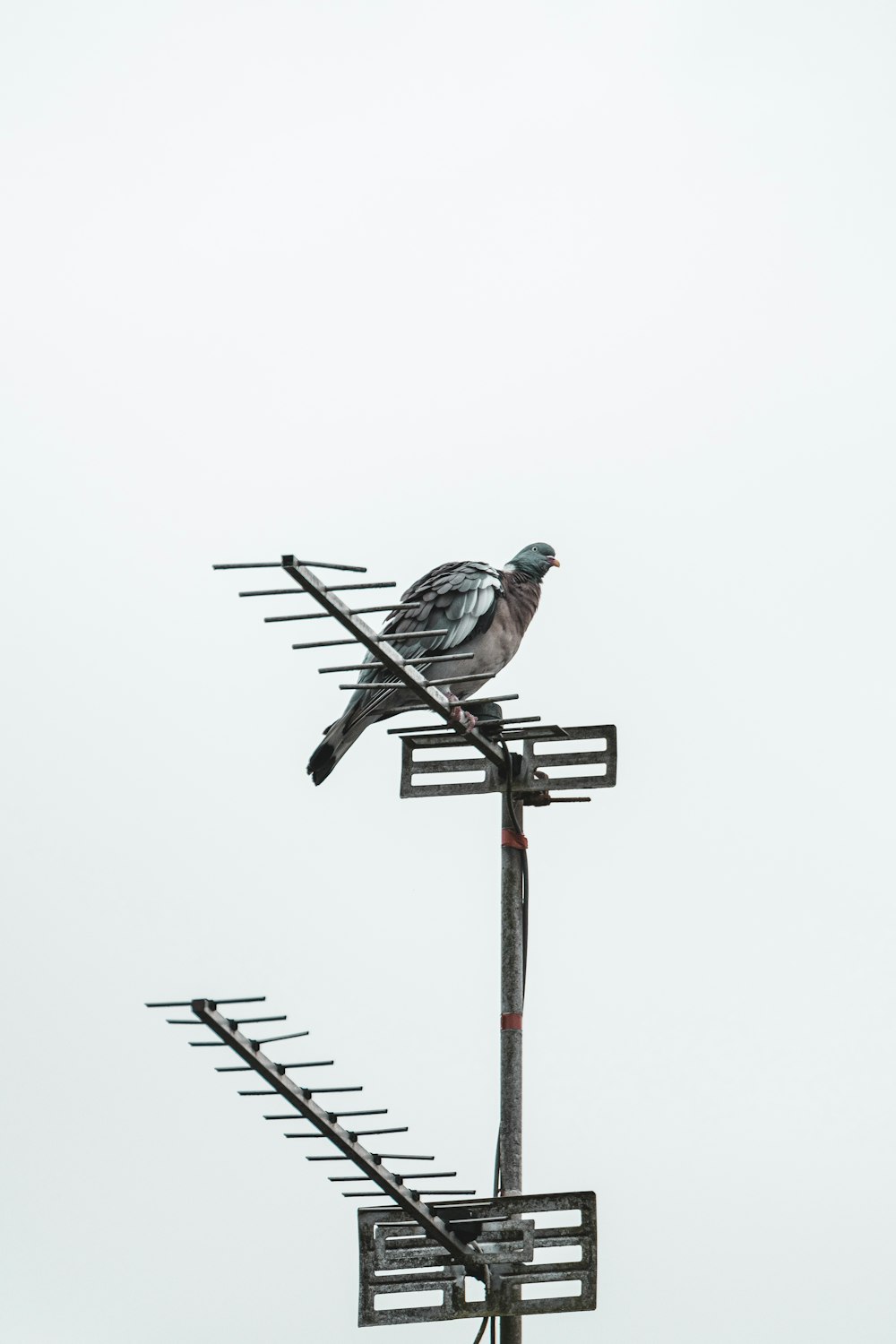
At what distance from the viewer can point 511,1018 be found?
724 cm

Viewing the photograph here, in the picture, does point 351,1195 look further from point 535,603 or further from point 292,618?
point 535,603

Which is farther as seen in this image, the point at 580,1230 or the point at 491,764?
the point at 491,764

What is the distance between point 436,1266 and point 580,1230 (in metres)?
0.48

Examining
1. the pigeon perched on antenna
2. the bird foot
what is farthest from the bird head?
the bird foot

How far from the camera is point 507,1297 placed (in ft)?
21.8

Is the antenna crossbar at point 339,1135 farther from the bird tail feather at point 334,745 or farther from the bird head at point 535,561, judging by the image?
the bird head at point 535,561

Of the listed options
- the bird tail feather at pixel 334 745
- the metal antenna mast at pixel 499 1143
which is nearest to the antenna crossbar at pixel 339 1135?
the metal antenna mast at pixel 499 1143

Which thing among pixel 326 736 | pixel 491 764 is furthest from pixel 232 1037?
pixel 326 736

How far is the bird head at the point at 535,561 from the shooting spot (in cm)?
1098

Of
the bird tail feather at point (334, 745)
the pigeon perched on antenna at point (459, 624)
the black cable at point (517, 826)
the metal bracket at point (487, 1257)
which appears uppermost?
the pigeon perched on antenna at point (459, 624)

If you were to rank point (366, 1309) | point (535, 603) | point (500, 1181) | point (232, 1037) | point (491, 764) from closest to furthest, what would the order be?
point (232, 1037) < point (366, 1309) < point (500, 1181) < point (491, 764) < point (535, 603)

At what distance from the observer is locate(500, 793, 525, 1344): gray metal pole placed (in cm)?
699

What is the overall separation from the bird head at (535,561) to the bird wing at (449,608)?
818mm

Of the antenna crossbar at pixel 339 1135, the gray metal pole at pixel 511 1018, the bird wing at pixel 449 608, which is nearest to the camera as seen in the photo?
the antenna crossbar at pixel 339 1135
